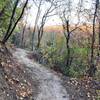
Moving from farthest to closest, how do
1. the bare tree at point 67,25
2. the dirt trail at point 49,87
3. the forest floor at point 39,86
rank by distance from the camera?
the bare tree at point 67,25, the dirt trail at point 49,87, the forest floor at point 39,86

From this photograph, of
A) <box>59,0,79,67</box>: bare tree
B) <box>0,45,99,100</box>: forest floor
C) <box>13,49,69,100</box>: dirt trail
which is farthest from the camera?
<box>59,0,79,67</box>: bare tree

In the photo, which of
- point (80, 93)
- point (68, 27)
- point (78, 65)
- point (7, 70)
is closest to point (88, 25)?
point (68, 27)

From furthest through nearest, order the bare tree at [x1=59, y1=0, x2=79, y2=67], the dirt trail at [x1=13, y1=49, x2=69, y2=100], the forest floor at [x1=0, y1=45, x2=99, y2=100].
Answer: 1. the bare tree at [x1=59, y1=0, x2=79, y2=67]
2. the dirt trail at [x1=13, y1=49, x2=69, y2=100]
3. the forest floor at [x1=0, y1=45, x2=99, y2=100]

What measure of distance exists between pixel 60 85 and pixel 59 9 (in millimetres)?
15119

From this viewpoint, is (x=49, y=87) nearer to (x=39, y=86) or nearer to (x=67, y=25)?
(x=39, y=86)

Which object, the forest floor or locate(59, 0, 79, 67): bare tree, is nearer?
the forest floor

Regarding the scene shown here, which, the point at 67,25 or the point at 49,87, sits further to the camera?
the point at 67,25

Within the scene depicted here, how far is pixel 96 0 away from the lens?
74.4 ft

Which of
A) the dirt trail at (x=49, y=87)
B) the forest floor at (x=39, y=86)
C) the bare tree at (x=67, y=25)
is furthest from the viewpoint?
the bare tree at (x=67, y=25)

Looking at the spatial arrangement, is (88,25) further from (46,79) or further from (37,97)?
(37,97)

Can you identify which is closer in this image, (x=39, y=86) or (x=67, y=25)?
(x=39, y=86)

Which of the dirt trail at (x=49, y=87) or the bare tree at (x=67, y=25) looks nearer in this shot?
the dirt trail at (x=49, y=87)

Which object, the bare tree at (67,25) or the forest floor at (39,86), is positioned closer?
the forest floor at (39,86)

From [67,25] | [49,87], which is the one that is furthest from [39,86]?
[67,25]
